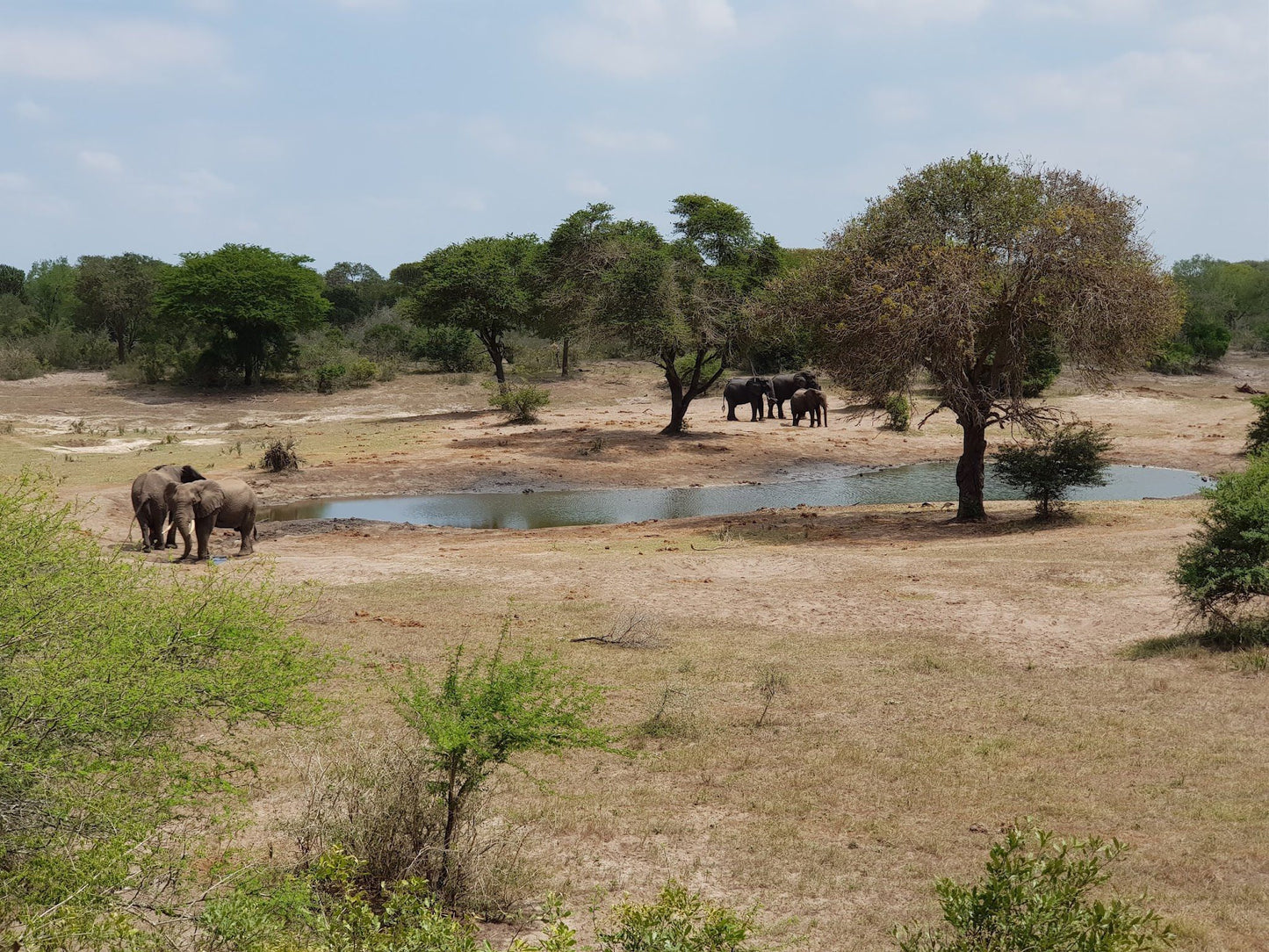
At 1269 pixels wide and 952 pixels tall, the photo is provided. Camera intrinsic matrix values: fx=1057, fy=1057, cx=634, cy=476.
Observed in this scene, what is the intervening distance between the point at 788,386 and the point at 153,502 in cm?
2958

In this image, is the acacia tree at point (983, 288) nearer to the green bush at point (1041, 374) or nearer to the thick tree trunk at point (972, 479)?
the thick tree trunk at point (972, 479)

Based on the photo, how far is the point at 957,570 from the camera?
596 inches

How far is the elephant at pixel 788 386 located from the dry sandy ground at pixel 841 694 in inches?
742

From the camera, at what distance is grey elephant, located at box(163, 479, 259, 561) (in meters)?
17.1

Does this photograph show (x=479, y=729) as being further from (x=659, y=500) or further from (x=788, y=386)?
(x=788, y=386)

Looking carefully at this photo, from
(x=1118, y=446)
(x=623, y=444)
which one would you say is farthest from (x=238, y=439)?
(x=1118, y=446)

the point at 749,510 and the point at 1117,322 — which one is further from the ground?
the point at 1117,322

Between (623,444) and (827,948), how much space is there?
29.4 m

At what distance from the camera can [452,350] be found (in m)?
56.8

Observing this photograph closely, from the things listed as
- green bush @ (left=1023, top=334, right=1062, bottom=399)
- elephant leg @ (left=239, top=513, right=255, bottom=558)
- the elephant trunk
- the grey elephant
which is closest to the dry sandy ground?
the elephant trunk

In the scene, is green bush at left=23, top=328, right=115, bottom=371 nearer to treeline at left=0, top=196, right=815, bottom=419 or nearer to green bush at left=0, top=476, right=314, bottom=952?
treeline at left=0, top=196, right=815, bottom=419

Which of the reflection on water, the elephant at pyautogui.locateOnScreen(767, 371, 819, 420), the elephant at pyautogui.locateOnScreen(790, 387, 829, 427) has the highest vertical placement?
the elephant at pyautogui.locateOnScreen(767, 371, 819, 420)

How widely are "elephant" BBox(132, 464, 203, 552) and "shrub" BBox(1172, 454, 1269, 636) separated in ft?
49.0

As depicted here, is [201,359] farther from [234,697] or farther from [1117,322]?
[234,697]
